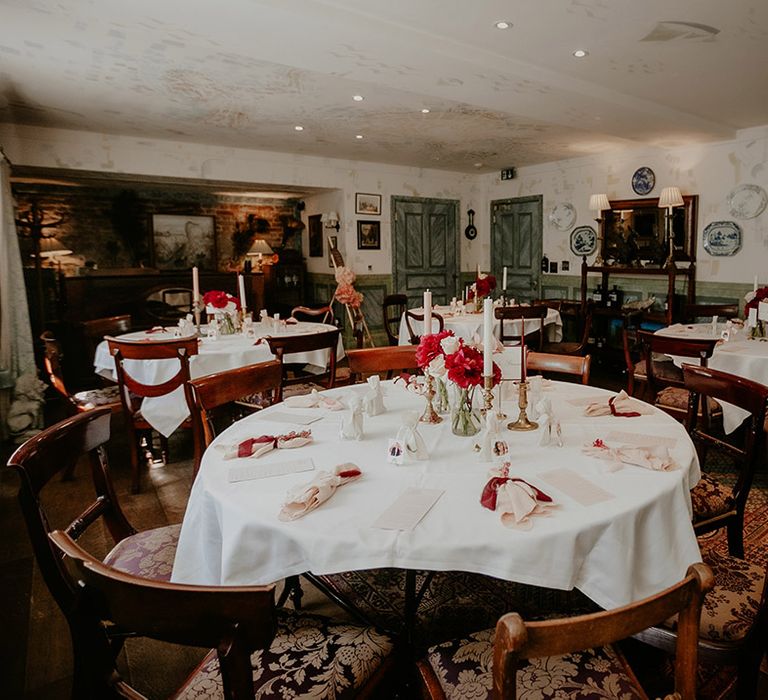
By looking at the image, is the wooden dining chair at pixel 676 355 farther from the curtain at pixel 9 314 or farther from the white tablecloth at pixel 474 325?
the curtain at pixel 9 314

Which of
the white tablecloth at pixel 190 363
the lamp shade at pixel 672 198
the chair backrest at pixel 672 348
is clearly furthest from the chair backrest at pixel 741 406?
the lamp shade at pixel 672 198

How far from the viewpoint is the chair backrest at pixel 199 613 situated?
2.98ft

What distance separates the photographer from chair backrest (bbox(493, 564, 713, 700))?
0.82 meters

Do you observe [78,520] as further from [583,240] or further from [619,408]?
[583,240]

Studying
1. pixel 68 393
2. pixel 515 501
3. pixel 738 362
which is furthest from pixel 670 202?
pixel 68 393

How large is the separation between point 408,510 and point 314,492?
255 millimetres

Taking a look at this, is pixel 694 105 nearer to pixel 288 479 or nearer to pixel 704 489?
pixel 704 489

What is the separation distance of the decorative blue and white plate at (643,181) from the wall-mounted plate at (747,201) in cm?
95

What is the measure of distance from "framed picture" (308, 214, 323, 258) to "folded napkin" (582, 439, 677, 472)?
719 centimetres

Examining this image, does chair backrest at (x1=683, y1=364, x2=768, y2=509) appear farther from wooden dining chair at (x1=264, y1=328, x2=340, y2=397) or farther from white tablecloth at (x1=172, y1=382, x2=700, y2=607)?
wooden dining chair at (x1=264, y1=328, x2=340, y2=397)

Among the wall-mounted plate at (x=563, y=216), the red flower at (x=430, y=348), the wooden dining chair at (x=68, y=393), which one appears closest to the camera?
the red flower at (x=430, y=348)

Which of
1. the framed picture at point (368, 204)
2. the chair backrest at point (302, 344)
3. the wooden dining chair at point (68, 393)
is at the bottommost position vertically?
the wooden dining chair at point (68, 393)

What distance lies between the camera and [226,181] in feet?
22.6

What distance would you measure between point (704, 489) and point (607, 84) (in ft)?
12.1
